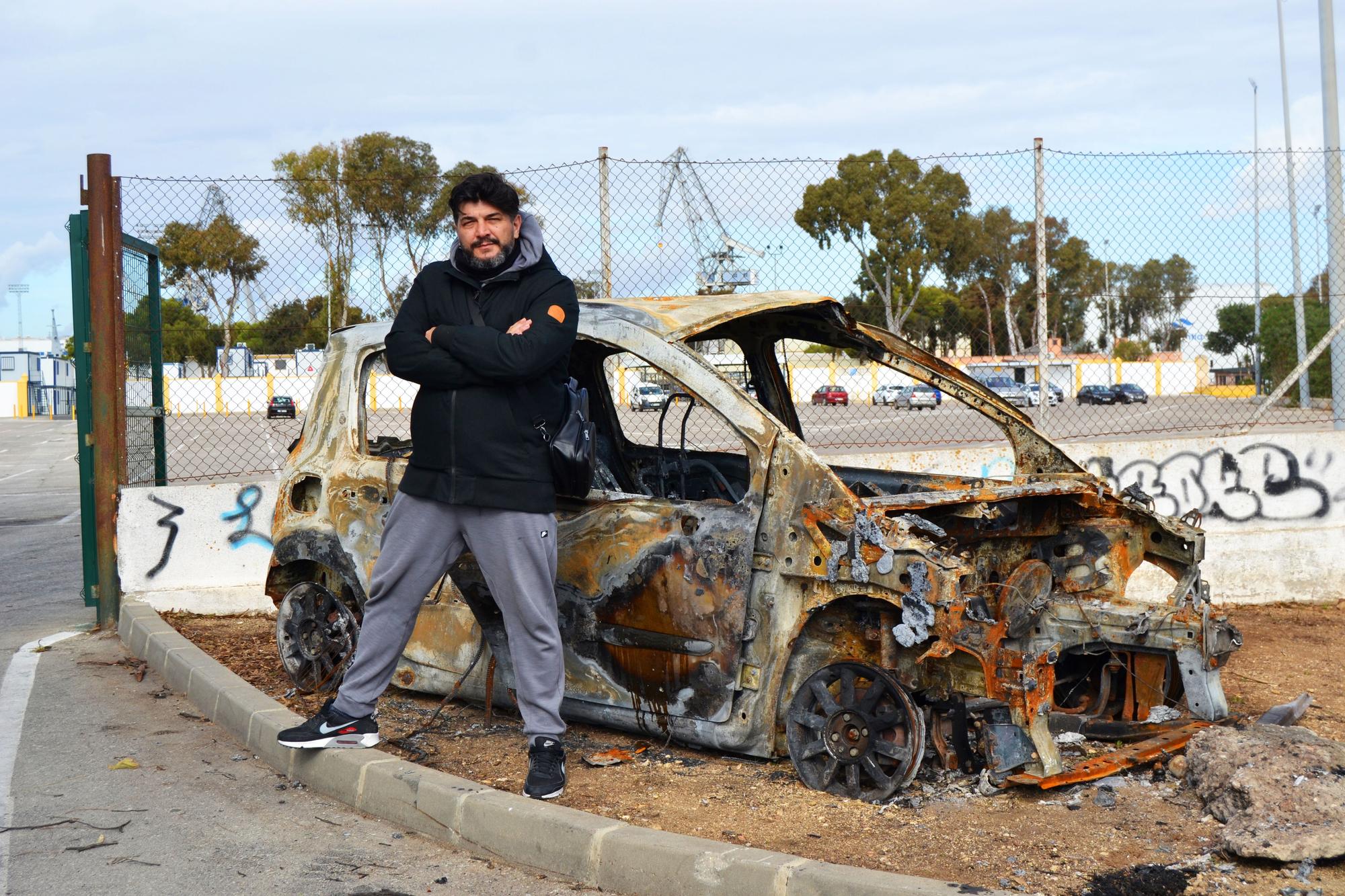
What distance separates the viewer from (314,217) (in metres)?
8.60

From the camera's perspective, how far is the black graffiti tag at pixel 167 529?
819cm

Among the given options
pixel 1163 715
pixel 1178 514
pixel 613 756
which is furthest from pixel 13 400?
pixel 1163 715

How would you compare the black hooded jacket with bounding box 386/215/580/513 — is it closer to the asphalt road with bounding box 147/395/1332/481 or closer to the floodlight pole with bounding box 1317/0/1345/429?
the asphalt road with bounding box 147/395/1332/481

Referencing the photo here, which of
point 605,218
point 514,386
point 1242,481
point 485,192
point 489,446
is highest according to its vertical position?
point 605,218

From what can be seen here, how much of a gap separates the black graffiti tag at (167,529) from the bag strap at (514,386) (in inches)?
174

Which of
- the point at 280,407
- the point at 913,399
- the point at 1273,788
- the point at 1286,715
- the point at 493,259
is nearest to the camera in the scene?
the point at 1273,788

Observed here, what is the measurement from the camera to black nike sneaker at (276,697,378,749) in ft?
15.7

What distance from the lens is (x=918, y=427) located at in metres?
10.2

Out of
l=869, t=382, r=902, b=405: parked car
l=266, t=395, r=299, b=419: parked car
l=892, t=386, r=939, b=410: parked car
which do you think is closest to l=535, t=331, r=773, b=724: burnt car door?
l=892, t=386, r=939, b=410: parked car

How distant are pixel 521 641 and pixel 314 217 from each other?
502 cm

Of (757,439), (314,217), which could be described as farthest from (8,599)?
(757,439)

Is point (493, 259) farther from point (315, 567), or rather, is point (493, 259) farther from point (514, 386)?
point (315, 567)

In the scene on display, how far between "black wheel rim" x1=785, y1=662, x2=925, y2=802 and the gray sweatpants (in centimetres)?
88

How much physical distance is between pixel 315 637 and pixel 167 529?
8.83 feet
